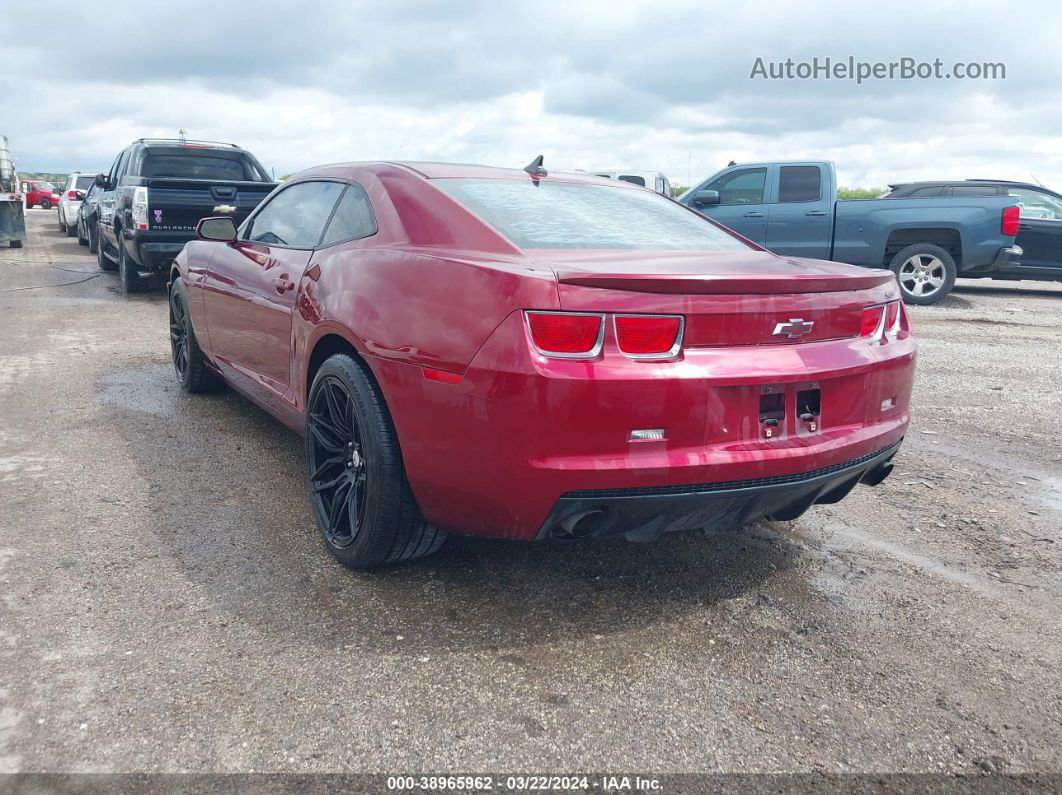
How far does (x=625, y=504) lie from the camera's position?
8.39 ft

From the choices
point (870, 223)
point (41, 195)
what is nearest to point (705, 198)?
point (870, 223)

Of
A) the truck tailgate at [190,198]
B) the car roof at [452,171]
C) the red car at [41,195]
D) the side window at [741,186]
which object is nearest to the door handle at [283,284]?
the car roof at [452,171]

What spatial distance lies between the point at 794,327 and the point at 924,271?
9.59 m

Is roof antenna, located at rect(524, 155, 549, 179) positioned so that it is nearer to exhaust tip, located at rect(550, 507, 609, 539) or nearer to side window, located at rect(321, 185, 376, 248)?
side window, located at rect(321, 185, 376, 248)

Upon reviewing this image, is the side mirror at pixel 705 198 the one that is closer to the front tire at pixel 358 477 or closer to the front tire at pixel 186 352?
the front tire at pixel 186 352

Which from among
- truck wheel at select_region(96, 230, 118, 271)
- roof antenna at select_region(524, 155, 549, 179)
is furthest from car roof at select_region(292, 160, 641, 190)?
truck wheel at select_region(96, 230, 118, 271)

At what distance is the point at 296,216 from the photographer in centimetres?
420

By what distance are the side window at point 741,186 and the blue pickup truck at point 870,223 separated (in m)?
0.01

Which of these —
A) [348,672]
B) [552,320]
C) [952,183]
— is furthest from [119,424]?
[952,183]

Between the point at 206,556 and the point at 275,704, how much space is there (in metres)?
1.09

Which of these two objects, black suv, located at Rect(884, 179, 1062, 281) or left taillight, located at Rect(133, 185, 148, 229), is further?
black suv, located at Rect(884, 179, 1062, 281)

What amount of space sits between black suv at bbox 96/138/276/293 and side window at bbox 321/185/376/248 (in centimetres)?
534

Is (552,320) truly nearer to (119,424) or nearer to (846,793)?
(846,793)

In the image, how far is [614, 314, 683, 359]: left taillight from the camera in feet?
8.22
